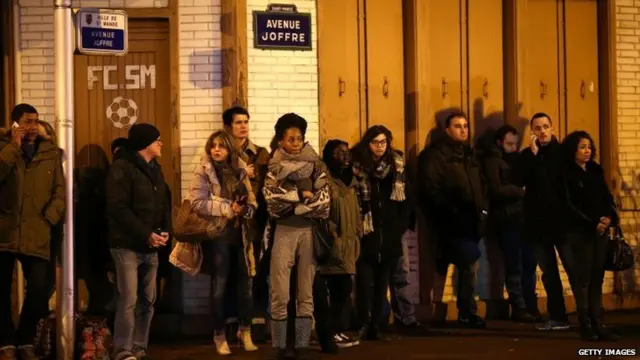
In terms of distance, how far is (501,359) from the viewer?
9.46 m

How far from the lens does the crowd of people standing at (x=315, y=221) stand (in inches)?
368

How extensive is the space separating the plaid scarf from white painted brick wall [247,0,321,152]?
972mm

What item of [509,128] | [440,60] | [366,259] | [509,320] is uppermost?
[440,60]

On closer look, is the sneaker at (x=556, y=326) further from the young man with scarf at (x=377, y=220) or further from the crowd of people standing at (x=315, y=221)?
the young man with scarf at (x=377, y=220)

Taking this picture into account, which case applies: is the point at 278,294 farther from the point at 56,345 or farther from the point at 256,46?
the point at 256,46

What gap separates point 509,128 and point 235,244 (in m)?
3.73

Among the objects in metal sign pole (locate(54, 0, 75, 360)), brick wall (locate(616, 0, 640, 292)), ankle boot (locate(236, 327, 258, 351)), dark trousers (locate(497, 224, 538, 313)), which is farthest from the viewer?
brick wall (locate(616, 0, 640, 292))

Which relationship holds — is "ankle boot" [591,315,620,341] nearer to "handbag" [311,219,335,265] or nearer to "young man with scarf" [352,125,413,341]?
"young man with scarf" [352,125,413,341]

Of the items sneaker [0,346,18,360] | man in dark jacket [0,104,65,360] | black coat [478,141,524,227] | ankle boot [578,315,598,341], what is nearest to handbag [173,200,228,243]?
man in dark jacket [0,104,65,360]

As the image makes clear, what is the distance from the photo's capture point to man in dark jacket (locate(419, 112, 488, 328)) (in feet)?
37.3

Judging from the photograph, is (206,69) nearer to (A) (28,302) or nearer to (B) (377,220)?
(B) (377,220)

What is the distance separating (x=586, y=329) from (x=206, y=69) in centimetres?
452

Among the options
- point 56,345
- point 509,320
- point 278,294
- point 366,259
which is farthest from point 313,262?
point 509,320

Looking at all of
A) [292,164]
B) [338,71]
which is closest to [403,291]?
[338,71]
